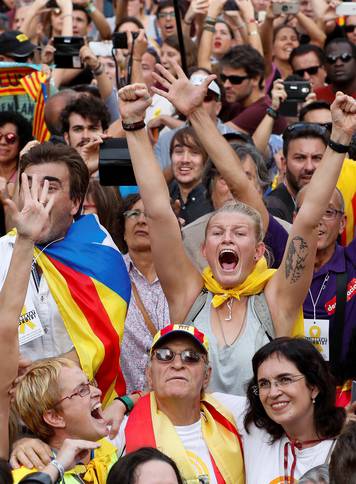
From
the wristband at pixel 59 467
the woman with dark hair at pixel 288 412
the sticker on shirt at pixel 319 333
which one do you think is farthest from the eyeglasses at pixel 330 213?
the wristband at pixel 59 467

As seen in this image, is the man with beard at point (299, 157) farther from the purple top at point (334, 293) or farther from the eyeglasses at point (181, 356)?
the eyeglasses at point (181, 356)

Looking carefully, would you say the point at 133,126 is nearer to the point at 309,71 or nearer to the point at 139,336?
the point at 139,336

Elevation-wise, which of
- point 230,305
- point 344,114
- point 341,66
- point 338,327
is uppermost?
point 341,66

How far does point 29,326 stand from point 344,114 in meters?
1.63

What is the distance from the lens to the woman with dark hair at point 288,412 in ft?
16.4

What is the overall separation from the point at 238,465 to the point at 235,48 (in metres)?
5.11

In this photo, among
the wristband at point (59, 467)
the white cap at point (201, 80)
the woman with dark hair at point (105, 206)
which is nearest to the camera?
the wristband at point (59, 467)

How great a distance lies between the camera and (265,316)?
5465 millimetres

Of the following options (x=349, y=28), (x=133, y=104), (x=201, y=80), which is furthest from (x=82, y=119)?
(x=349, y=28)

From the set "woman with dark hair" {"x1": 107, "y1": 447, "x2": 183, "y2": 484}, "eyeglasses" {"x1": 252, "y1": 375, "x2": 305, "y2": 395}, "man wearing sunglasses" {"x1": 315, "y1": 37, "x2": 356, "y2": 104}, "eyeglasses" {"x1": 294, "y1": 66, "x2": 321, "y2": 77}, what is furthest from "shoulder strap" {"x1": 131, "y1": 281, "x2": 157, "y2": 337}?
"eyeglasses" {"x1": 294, "y1": 66, "x2": 321, "y2": 77}

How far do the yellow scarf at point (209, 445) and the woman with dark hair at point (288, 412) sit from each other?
56 millimetres

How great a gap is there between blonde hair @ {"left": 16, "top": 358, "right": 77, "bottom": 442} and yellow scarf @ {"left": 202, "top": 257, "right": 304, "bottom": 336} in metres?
0.93

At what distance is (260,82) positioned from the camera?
9547 millimetres

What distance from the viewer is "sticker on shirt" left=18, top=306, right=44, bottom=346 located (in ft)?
18.1
